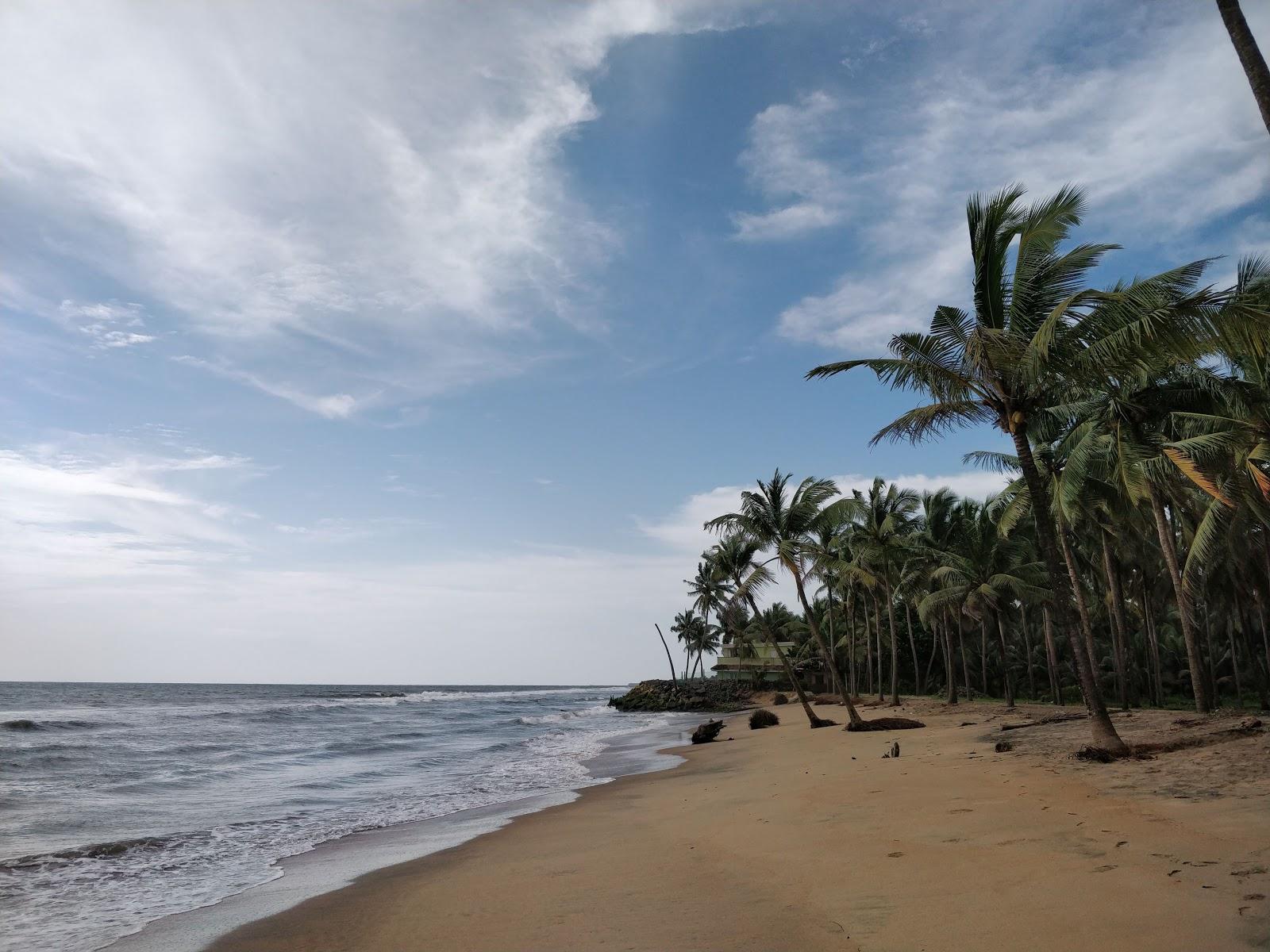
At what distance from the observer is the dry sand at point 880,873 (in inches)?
183

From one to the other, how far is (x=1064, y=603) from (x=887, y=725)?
1072cm

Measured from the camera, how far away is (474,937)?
18.8 feet

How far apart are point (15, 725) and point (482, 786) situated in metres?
31.3

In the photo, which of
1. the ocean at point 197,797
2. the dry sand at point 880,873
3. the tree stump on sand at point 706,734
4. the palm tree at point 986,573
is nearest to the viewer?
the dry sand at point 880,873

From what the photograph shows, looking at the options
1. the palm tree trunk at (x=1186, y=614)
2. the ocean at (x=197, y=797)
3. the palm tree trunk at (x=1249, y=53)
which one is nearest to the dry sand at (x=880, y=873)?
the ocean at (x=197, y=797)

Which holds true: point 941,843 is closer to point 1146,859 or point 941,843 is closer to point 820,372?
point 1146,859

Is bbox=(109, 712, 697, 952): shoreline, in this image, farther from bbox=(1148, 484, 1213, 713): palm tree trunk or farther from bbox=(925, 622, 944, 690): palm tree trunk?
bbox=(925, 622, 944, 690): palm tree trunk

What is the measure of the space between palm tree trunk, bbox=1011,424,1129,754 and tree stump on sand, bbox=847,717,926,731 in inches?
363

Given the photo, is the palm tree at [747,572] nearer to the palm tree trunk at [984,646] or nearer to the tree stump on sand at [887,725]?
the tree stump on sand at [887,725]

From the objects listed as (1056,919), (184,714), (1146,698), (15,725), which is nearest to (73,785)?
(1056,919)

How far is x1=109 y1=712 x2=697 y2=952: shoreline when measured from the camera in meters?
6.70

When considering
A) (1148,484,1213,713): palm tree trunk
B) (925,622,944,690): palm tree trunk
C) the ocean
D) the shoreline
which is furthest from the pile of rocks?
the shoreline

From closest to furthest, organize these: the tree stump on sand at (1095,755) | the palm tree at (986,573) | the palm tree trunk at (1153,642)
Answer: the tree stump on sand at (1095,755) → the palm tree trunk at (1153,642) → the palm tree at (986,573)

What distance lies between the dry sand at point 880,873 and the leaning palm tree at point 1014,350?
3.27 m
